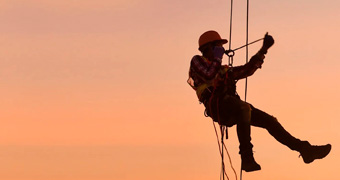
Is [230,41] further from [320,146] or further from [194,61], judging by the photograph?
[320,146]

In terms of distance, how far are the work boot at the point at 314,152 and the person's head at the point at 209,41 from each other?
3.18 metres

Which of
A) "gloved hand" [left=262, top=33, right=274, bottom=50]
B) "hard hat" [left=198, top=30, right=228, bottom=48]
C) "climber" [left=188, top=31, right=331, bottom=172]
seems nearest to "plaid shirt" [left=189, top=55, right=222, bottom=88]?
"climber" [left=188, top=31, right=331, bottom=172]

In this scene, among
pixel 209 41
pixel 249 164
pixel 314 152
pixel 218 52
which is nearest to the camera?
pixel 249 164

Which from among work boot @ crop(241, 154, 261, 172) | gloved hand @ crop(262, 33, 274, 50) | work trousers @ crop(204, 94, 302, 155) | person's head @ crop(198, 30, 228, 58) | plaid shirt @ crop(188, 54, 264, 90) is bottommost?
work boot @ crop(241, 154, 261, 172)

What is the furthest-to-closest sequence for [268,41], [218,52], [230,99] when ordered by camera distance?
[230,99] < [218,52] < [268,41]

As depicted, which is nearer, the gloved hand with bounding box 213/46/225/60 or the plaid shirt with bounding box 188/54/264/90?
the plaid shirt with bounding box 188/54/264/90

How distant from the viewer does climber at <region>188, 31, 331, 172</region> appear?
112 ft

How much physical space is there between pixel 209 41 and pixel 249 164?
3113mm

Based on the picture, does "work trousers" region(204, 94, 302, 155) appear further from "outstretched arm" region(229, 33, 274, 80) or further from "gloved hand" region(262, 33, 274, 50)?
"gloved hand" region(262, 33, 274, 50)

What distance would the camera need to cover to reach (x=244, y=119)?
3409 cm

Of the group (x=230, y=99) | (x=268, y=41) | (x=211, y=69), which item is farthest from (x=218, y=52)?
(x=268, y=41)

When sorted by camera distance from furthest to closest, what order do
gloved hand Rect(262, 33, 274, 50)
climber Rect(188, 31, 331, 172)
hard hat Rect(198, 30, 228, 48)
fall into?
hard hat Rect(198, 30, 228, 48), climber Rect(188, 31, 331, 172), gloved hand Rect(262, 33, 274, 50)

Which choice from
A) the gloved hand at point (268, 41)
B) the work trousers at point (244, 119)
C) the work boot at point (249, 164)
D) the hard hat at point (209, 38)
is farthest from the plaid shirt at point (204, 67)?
the work boot at point (249, 164)

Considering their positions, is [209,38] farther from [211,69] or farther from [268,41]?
[268,41]
